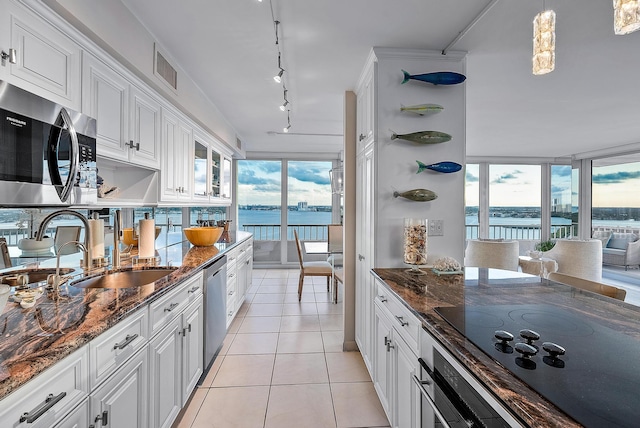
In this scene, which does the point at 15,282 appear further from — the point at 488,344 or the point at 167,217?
the point at 167,217

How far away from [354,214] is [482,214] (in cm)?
555

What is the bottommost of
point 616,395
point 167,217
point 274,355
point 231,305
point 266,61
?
point 274,355

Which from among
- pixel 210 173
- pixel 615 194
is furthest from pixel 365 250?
pixel 615 194

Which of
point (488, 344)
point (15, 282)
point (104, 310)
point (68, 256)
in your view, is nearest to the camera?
point (488, 344)

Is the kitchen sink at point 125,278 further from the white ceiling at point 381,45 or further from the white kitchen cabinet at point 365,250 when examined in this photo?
the white ceiling at point 381,45

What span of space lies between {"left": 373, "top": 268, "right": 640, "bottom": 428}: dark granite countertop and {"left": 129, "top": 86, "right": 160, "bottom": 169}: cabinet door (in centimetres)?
190

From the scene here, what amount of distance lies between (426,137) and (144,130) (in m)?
2.08

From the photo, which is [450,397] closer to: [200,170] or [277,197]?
[200,170]

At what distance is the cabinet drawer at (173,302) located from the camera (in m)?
1.61

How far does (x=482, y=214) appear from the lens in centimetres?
742

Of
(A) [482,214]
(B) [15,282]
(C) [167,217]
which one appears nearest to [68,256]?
(B) [15,282]

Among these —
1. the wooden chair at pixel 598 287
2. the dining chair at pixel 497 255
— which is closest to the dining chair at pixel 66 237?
the wooden chair at pixel 598 287

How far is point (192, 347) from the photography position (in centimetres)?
218

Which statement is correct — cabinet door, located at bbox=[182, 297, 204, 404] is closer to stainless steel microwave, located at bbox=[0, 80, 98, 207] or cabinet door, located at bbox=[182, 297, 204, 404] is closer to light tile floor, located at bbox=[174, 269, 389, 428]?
light tile floor, located at bbox=[174, 269, 389, 428]
